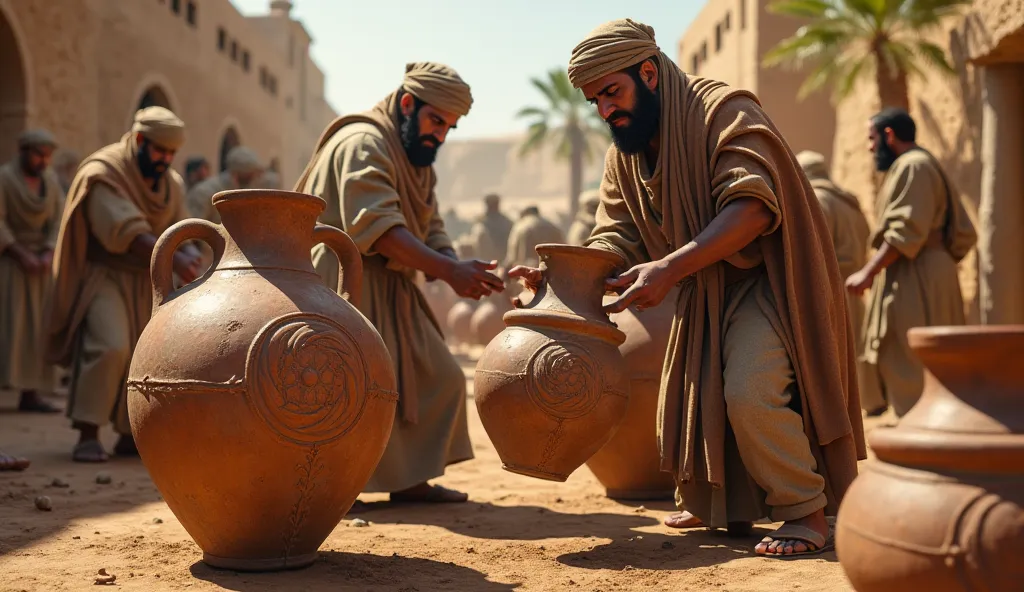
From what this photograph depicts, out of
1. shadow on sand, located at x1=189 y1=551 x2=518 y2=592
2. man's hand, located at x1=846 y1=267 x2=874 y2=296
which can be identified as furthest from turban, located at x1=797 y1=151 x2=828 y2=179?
shadow on sand, located at x1=189 y1=551 x2=518 y2=592

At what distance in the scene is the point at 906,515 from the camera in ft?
8.50

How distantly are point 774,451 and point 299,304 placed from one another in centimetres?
179

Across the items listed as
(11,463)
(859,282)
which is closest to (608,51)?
(11,463)

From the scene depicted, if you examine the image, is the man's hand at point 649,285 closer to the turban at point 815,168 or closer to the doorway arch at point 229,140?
Answer: the turban at point 815,168

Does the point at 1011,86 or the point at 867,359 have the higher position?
the point at 1011,86

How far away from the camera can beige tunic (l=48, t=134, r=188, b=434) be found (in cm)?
690

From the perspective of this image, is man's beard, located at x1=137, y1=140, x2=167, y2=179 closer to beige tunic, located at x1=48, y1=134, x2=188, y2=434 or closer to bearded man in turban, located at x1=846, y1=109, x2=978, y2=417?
beige tunic, located at x1=48, y1=134, x2=188, y2=434

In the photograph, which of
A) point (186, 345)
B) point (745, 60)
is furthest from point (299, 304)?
Result: point (745, 60)

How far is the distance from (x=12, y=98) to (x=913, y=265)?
10.9 m

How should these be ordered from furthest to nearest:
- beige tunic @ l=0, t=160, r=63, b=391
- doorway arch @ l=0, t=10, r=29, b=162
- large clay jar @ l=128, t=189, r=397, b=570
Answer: doorway arch @ l=0, t=10, r=29, b=162 → beige tunic @ l=0, t=160, r=63, b=391 → large clay jar @ l=128, t=189, r=397, b=570

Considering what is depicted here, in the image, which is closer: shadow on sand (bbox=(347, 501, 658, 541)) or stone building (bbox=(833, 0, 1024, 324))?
shadow on sand (bbox=(347, 501, 658, 541))

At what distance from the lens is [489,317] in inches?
683

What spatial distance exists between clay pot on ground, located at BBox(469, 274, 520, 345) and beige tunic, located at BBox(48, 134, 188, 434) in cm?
988

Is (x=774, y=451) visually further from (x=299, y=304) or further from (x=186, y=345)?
(x=186, y=345)
